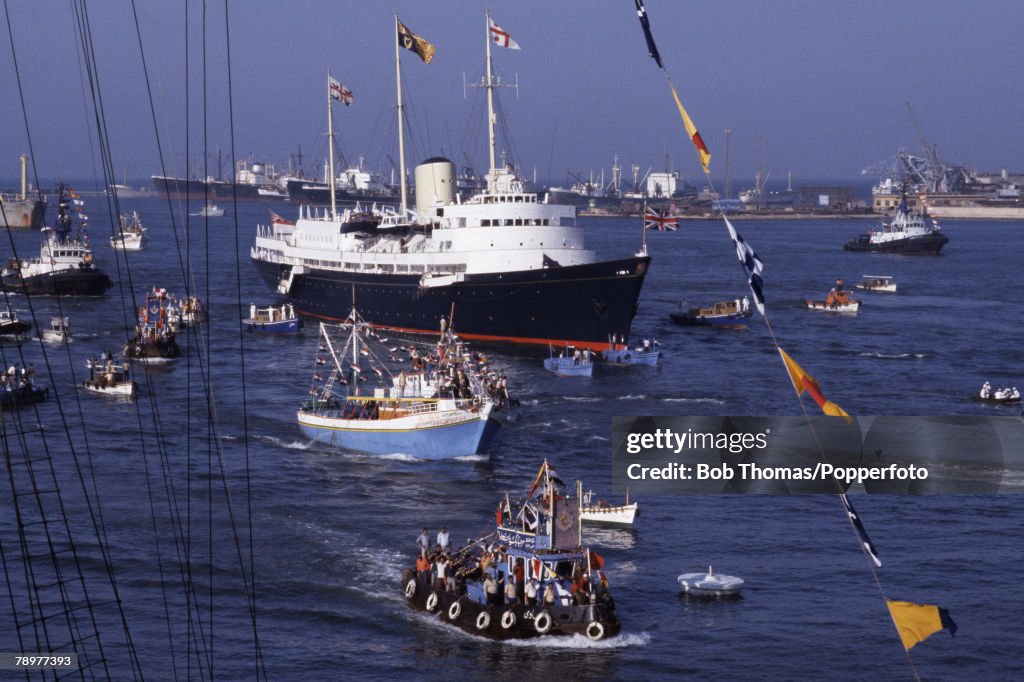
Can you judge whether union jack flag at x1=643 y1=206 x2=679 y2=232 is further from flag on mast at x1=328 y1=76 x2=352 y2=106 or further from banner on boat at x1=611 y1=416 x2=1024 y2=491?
flag on mast at x1=328 y1=76 x2=352 y2=106

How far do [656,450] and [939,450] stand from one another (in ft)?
34.5

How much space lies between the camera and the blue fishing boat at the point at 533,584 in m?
26.7

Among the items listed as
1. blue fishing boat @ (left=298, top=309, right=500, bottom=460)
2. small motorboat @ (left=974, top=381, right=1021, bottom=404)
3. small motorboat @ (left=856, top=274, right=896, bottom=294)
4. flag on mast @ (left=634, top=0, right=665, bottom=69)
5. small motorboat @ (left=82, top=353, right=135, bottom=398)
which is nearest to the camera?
flag on mast @ (left=634, top=0, right=665, bottom=69)

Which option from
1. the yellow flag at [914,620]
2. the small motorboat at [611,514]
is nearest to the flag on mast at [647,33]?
the yellow flag at [914,620]

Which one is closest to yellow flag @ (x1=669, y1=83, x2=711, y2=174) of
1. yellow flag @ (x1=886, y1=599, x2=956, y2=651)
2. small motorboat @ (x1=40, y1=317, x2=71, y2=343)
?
yellow flag @ (x1=886, y1=599, x2=956, y2=651)

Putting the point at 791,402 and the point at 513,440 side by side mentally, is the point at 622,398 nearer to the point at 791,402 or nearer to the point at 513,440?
the point at 791,402

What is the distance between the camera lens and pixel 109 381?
54000 millimetres

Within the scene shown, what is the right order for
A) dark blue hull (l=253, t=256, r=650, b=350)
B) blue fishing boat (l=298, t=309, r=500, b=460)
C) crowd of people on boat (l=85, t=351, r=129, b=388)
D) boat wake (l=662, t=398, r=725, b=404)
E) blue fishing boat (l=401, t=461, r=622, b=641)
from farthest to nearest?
dark blue hull (l=253, t=256, r=650, b=350) → crowd of people on boat (l=85, t=351, r=129, b=388) → boat wake (l=662, t=398, r=725, b=404) → blue fishing boat (l=298, t=309, r=500, b=460) → blue fishing boat (l=401, t=461, r=622, b=641)

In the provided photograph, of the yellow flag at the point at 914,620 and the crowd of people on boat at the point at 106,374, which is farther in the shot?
the crowd of people on boat at the point at 106,374

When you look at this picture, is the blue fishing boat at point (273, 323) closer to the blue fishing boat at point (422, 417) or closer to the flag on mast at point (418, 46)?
the flag on mast at point (418, 46)

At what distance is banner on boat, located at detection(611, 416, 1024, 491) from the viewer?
37.1m

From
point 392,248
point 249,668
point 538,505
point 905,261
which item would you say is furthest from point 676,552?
point 905,261

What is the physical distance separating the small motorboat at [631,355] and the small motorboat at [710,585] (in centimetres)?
3320

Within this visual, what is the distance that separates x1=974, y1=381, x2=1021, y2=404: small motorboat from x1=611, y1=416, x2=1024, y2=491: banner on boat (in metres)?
4.35
